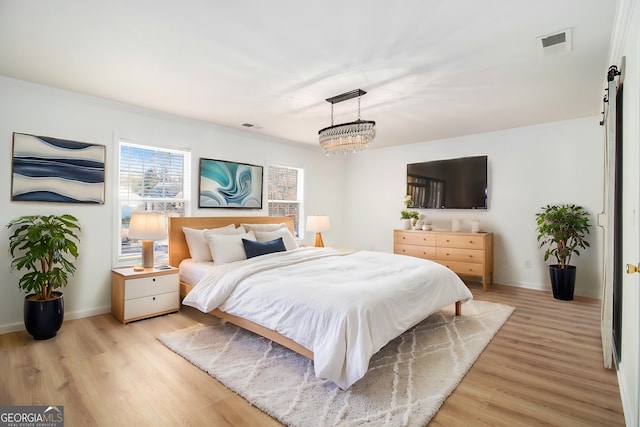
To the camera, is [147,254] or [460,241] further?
[460,241]

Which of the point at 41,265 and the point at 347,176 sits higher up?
the point at 347,176

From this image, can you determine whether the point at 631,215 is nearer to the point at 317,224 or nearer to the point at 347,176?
the point at 317,224

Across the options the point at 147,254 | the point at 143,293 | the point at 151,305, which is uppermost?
the point at 147,254

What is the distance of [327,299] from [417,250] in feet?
11.6

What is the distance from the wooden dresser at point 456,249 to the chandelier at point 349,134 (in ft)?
8.53

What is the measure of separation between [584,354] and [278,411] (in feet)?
8.31

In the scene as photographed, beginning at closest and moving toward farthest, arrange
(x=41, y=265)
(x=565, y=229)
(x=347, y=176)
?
(x=41, y=265) < (x=565, y=229) < (x=347, y=176)

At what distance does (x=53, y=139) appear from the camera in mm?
3326

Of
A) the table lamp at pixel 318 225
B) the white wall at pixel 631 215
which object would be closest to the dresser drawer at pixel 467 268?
the table lamp at pixel 318 225

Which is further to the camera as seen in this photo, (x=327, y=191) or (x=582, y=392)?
(x=327, y=191)

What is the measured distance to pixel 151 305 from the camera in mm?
3523

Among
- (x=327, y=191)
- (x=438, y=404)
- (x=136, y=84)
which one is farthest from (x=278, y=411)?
(x=327, y=191)

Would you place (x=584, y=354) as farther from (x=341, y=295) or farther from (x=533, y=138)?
(x=533, y=138)

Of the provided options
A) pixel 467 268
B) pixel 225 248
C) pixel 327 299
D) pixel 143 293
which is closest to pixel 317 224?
pixel 225 248
